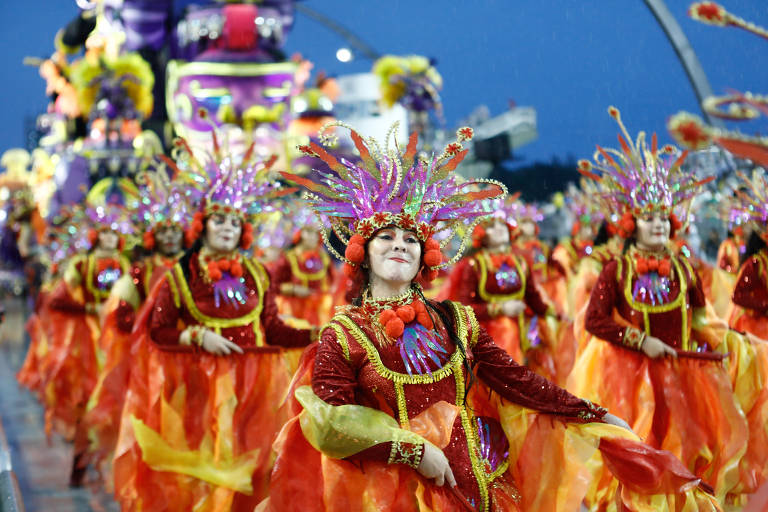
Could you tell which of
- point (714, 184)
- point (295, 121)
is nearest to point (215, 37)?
point (295, 121)

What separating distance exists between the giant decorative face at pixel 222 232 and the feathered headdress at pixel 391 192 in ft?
7.56

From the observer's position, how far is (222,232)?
622 centimetres

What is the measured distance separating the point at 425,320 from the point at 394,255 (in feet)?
0.89

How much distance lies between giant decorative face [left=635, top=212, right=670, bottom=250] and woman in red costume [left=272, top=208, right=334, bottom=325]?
23.3 ft

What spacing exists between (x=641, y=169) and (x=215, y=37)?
32577mm

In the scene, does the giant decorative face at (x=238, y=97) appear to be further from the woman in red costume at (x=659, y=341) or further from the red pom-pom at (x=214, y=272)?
the woman in red costume at (x=659, y=341)

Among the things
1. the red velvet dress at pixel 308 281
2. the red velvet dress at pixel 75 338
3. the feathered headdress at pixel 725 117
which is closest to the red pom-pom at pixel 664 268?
the feathered headdress at pixel 725 117

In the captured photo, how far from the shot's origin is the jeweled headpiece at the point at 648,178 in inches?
244

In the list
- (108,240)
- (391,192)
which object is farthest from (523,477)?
(108,240)

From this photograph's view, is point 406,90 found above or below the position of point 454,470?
above

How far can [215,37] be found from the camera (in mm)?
36969

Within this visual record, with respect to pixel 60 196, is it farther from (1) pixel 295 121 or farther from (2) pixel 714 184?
(2) pixel 714 184

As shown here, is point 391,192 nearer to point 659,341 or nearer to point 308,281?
point 659,341

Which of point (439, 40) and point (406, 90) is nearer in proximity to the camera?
point (406, 90)
